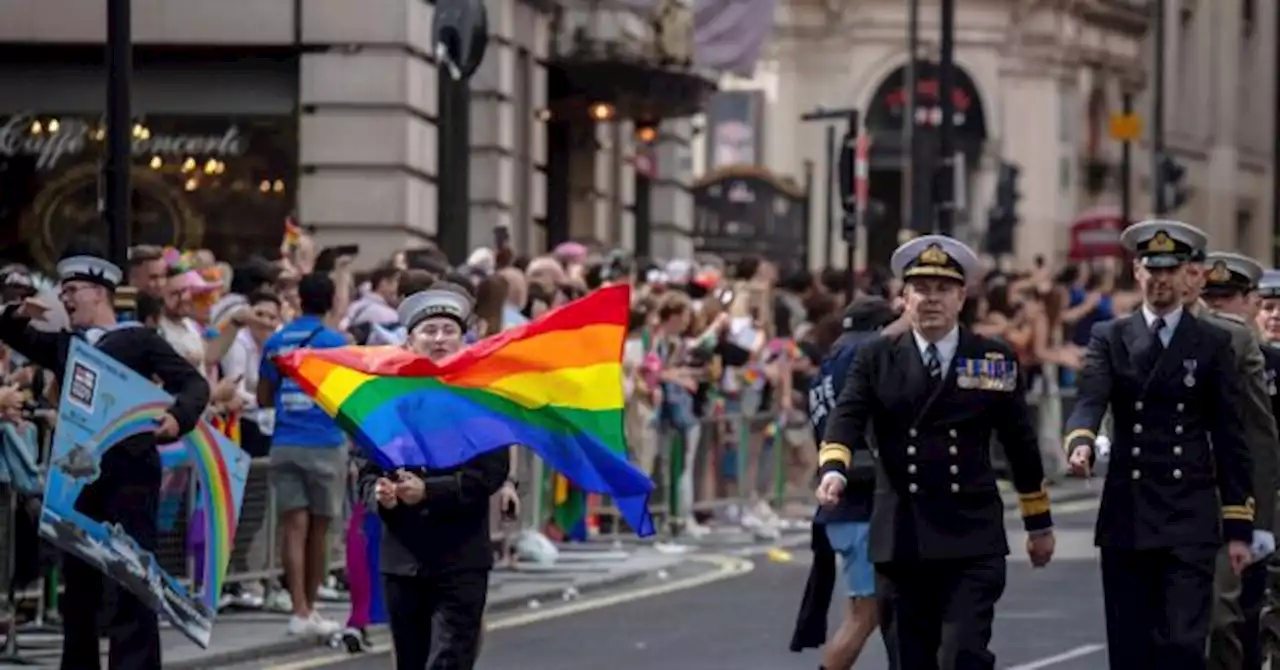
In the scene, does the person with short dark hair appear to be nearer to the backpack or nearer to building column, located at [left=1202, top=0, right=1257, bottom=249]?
the backpack

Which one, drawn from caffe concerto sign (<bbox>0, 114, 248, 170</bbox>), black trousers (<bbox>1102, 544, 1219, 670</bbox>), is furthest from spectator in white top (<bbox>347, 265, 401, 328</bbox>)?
caffe concerto sign (<bbox>0, 114, 248, 170</bbox>)

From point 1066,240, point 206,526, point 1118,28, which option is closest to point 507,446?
point 206,526

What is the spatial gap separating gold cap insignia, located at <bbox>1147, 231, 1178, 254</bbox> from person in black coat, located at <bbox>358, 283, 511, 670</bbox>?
255 centimetres

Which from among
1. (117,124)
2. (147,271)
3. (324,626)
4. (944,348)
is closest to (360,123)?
(147,271)

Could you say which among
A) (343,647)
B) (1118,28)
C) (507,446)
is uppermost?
(1118,28)

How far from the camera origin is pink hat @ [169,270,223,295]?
19.6 meters

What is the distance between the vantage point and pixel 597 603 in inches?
843

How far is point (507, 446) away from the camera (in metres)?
14.0

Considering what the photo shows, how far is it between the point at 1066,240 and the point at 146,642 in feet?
186

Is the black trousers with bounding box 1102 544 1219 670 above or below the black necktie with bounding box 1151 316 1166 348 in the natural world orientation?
below

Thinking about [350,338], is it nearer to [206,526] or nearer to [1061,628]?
[206,526]

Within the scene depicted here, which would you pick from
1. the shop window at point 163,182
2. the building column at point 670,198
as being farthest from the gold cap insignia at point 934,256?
the building column at point 670,198

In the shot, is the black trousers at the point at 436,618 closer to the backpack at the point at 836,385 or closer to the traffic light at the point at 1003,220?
the backpack at the point at 836,385

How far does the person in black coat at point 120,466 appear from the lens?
49.0 feet
